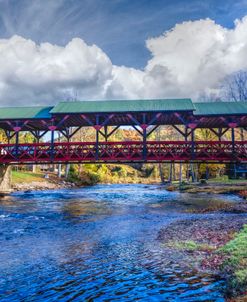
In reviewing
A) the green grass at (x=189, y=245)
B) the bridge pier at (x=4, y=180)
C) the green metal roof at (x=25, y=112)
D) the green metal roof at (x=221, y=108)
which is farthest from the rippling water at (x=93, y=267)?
the bridge pier at (x=4, y=180)

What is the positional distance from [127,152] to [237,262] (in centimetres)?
Answer: 1986

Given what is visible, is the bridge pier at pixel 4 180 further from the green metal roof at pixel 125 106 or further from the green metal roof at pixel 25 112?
the green metal roof at pixel 125 106

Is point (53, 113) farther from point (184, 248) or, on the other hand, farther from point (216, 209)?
point (184, 248)

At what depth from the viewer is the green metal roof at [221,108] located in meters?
25.4

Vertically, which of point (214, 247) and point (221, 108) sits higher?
point (221, 108)

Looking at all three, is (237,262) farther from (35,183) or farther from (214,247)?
(35,183)

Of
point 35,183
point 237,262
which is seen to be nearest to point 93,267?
point 237,262

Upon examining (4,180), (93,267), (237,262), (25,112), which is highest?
(25,112)

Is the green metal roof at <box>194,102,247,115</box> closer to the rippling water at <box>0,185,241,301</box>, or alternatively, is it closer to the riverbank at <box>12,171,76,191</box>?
the rippling water at <box>0,185,241,301</box>

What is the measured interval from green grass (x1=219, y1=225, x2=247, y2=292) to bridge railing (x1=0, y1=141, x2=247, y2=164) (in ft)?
54.4

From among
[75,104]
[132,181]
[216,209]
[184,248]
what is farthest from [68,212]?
[132,181]

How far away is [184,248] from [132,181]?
57.3 m

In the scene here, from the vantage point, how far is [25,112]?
94.4 ft

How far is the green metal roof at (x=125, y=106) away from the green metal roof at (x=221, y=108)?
123 centimetres
